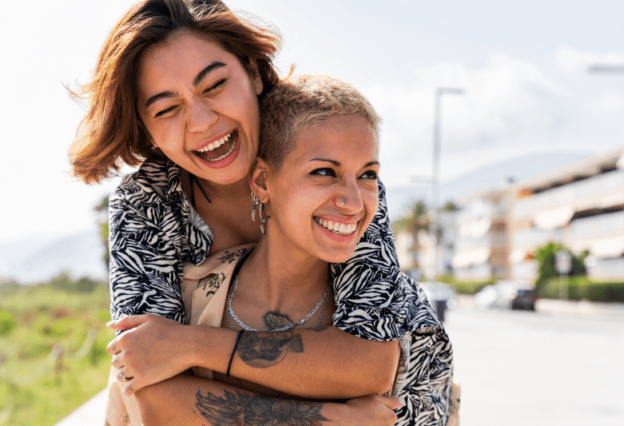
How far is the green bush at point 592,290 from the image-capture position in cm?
3841

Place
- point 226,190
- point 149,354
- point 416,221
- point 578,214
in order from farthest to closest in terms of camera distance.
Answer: point 416,221 → point 578,214 → point 226,190 → point 149,354

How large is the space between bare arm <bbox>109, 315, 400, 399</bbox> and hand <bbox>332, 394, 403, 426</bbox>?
1.6 inches

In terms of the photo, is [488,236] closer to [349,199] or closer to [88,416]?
[88,416]

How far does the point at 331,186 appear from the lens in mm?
2332

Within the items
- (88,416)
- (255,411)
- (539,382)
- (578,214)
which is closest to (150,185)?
(255,411)

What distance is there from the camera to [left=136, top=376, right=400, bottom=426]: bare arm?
89.9 inches

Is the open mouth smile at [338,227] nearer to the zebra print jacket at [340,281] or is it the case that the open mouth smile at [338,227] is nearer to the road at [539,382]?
the zebra print jacket at [340,281]

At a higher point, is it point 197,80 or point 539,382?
point 197,80

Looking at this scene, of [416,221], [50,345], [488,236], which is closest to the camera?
[50,345]

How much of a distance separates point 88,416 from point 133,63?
14.2 feet

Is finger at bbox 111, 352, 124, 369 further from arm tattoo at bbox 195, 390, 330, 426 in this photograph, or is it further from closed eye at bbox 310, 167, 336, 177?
closed eye at bbox 310, 167, 336, 177

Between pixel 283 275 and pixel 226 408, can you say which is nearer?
pixel 226 408

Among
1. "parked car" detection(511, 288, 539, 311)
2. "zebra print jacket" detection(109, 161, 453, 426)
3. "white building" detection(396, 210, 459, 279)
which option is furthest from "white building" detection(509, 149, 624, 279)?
"zebra print jacket" detection(109, 161, 453, 426)

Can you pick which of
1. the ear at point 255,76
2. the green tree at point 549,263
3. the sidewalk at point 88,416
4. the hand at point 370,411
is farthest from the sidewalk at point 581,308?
the ear at point 255,76
